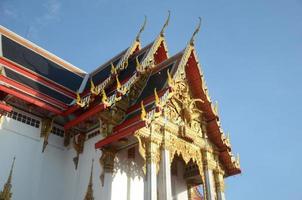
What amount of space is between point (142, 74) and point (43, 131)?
3750 mm

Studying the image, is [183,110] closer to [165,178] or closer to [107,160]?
[165,178]

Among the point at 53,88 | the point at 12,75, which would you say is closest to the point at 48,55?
the point at 53,88

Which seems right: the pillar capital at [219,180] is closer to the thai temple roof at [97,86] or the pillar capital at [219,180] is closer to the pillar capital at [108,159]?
the thai temple roof at [97,86]

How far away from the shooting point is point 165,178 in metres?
9.51

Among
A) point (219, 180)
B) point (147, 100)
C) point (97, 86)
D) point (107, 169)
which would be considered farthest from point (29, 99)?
point (219, 180)

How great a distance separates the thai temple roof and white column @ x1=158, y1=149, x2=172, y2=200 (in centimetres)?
137

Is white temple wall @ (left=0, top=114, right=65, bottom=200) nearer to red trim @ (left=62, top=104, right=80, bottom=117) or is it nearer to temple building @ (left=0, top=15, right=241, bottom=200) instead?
temple building @ (left=0, top=15, right=241, bottom=200)

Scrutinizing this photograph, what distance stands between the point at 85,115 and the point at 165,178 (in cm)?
314

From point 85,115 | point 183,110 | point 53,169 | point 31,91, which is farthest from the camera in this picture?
point 183,110

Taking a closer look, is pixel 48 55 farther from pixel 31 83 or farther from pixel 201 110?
pixel 201 110

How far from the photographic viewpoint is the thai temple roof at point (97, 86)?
1054 cm

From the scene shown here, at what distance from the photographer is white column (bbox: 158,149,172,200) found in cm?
924

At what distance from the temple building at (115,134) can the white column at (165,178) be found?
3 centimetres

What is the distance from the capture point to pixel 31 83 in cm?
1207
